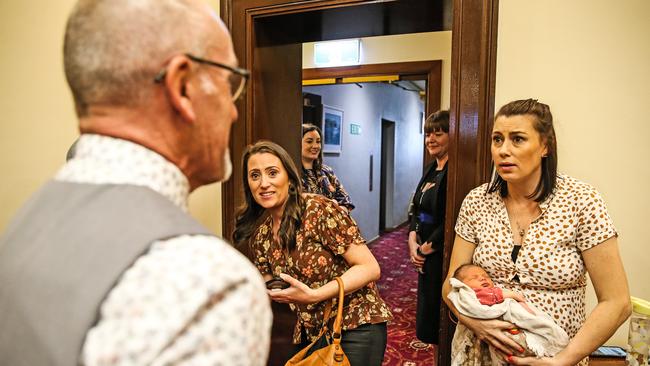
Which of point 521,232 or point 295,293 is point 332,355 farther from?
point 521,232

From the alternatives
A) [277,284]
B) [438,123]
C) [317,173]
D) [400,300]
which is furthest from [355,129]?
[277,284]

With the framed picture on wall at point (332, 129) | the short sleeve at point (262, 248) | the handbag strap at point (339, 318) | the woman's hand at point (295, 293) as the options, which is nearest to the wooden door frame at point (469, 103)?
the handbag strap at point (339, 318)

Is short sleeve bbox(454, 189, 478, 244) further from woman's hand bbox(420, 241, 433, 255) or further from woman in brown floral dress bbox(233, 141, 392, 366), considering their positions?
woman's hand bbox(420, 241, 433, 255)

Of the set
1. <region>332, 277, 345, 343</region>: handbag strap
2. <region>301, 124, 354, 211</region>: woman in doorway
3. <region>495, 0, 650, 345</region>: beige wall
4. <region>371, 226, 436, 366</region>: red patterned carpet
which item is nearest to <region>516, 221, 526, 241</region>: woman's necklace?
<region>495, 0, 650, 345</region>: beige wall

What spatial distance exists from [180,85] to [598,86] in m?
1.62

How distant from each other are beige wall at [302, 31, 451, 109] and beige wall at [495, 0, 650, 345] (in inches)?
74.4

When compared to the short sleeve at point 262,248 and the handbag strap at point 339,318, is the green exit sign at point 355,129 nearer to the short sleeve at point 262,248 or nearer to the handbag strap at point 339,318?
the short sleeve at point 262,248

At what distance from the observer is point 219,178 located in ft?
2.55

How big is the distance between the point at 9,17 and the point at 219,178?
103 inches

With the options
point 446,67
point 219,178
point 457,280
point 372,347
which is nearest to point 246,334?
point 219,178

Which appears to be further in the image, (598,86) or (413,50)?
(413,50)

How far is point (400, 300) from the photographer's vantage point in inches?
176

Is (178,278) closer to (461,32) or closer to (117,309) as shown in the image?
(117,309)

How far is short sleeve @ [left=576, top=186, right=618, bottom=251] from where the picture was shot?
52.3 inches
